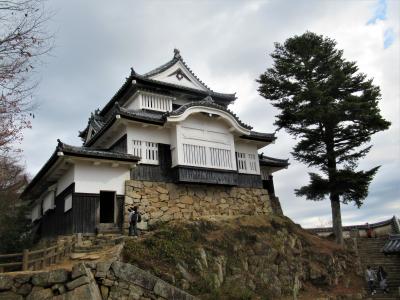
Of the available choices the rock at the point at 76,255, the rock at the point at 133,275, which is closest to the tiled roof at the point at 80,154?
the rock at the point at 76,255

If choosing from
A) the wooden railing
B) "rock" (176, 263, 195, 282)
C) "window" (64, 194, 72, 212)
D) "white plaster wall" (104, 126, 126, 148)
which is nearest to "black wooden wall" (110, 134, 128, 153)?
"white plaster wall" (104, 126, 126, 148)

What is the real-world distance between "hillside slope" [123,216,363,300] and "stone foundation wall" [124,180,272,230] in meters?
1.01

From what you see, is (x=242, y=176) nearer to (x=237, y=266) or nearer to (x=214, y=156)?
(x=214, y=156)

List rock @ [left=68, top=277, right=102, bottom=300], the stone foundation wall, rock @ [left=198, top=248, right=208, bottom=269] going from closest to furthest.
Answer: rock @ [left=68, top=277, right=102, bottom=300], rock @ [left=198, top=248, right=208, bottom=269], the stone foundation wall

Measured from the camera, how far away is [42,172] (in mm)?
18781

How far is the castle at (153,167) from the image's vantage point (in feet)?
56.0

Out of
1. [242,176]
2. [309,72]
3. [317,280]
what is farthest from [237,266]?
[309,72]

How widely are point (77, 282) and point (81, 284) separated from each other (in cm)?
13

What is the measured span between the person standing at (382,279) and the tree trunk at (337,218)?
3.49 metres

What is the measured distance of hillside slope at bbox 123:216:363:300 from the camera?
13.9 m

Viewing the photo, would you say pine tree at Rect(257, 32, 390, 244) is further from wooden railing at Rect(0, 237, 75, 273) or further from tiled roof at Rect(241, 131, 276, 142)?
wooden railing at Rect(0, 237, 75, 273)

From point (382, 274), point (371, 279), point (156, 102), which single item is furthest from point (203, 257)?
point (382, 274)

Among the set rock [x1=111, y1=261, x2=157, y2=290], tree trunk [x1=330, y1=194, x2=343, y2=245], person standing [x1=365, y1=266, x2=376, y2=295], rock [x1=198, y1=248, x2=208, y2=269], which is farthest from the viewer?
tree trunk [x1=330, y1=194, x2=343, y2=245]

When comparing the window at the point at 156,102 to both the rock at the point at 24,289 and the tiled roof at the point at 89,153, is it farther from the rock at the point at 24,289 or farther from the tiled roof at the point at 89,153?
the rock at the point at 24,289
